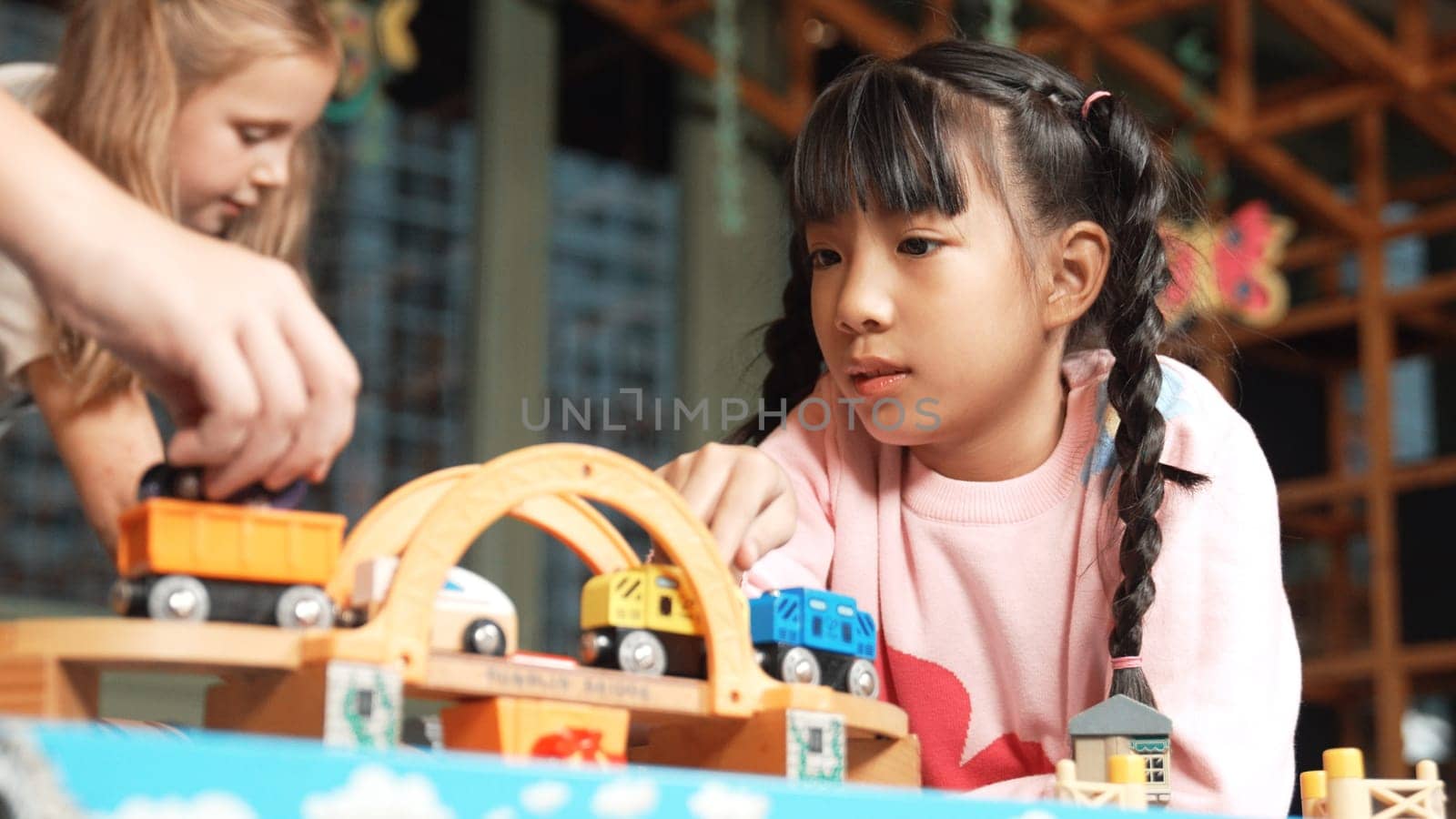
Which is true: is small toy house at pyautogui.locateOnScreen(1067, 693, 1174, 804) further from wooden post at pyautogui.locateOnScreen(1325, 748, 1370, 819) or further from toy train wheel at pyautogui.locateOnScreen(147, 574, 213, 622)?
toy train wheel at pyautogui.locateOnScreen(147, 574, 213, 622)

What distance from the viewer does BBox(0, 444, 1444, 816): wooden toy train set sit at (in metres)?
0.57

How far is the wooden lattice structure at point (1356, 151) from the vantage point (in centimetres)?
380

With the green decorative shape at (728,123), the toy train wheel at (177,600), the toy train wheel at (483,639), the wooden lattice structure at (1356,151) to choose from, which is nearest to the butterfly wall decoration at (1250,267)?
the wooden lattice structure at (1356,151)

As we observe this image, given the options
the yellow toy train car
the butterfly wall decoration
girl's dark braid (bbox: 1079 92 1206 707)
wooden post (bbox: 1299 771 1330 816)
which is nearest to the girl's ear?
girl's dark braid (bbox: 1079 92 1206 707)

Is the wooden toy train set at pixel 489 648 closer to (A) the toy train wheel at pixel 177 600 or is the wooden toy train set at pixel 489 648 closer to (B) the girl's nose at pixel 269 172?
(A) the toy train wheel at pixel 177 600

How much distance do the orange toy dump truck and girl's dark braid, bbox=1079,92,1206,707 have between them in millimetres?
499

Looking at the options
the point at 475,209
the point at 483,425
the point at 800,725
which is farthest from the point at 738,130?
the point at 800,725

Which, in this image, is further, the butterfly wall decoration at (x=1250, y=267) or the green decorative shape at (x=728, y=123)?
the green decorative shape at (x=728, y=123)

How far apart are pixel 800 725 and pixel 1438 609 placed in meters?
3.90

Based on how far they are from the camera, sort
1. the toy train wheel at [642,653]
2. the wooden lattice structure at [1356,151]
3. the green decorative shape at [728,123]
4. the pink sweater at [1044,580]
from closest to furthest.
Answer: the toy train wheel at [642,653] < the pink sweater at [1044,580] < the wooden lattice structure at [1356,151] < the green decorative shape at [728,123]

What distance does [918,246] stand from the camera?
0.99 meters

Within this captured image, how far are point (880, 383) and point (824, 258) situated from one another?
0.10 meters

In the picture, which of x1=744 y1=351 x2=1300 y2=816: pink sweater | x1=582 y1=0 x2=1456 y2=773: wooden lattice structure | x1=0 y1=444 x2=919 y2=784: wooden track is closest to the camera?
x1=0 y1=444 x2=919 y2=784: wooden track

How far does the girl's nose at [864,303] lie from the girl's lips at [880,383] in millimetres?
31
